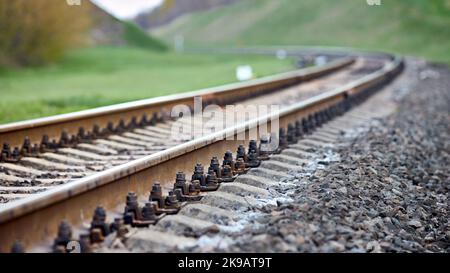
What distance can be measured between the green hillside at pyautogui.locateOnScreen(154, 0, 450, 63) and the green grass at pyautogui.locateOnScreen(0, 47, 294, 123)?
61.3ft

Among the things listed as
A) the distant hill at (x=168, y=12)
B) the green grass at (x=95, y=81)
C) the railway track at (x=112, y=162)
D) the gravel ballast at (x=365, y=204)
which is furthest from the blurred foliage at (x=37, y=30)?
the distant hill at (x=168, y=12)

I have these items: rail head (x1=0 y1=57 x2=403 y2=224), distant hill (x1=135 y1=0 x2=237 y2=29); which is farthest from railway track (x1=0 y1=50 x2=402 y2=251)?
distant hill (x1=135 y1=0 x2=237 y2=29)

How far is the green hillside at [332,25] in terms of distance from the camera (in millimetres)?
55125

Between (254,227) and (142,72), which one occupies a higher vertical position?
(142,72)

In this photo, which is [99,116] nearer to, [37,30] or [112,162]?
[112,162]

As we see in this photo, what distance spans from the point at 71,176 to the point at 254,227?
7.86 ft

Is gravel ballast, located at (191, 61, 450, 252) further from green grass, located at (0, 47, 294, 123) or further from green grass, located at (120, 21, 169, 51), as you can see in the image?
green grass, located at (120, 21, 169, 51)

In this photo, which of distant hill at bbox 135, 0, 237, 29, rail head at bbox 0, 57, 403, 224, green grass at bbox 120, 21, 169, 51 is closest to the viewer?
rail head at bbox 0, 57, 403, 224

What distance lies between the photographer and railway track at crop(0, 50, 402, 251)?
4.09 meters

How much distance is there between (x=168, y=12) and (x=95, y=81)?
8965 cm

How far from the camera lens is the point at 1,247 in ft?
12.5

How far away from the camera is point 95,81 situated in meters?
21.6
